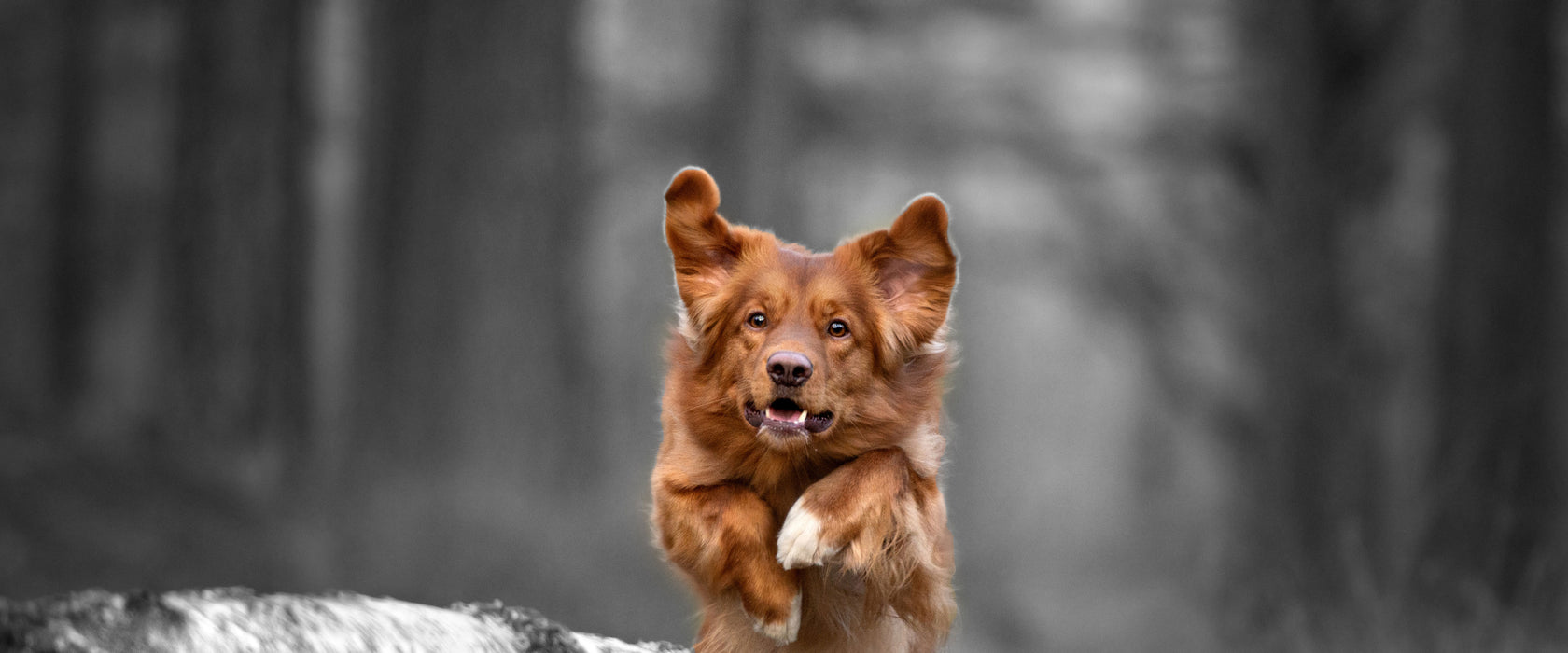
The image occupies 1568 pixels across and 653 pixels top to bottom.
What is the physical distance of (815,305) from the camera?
3.91 m

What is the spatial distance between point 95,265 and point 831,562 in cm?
1077

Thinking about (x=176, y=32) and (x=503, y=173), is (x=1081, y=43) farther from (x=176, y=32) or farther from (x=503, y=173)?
(x=176, y=32)

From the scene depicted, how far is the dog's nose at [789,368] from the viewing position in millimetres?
3623

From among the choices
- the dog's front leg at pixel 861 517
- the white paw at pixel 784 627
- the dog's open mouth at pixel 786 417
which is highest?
the dog's open mouth at pixel 786 417

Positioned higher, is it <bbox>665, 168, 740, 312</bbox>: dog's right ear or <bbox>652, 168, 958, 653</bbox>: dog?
<bbox>665, 168, 740, 312</bbox>: dog's right ear

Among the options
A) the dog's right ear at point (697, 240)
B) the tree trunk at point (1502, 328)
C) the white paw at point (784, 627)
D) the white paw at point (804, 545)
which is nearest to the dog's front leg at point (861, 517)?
the white paw at point (804, 545)

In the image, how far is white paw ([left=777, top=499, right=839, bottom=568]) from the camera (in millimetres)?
3693

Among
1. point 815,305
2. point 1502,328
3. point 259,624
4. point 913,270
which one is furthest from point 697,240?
point 1502,328

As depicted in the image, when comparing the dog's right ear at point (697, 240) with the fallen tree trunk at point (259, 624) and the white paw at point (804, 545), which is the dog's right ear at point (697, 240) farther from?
the fallen tree trunk at point (259, 624)

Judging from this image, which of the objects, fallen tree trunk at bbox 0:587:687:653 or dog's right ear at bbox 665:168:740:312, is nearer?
fallen tree trunk at bbox 0:587:687:653

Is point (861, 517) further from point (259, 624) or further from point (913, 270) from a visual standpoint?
point (259, 624)

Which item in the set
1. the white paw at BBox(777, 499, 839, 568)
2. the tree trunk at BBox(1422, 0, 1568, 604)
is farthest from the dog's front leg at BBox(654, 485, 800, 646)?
the tree trunk at BBox(1422, 0, 1568, 604)

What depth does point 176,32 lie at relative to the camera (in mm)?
12797

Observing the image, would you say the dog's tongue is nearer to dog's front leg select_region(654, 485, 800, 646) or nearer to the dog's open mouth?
the dog's open mouth
